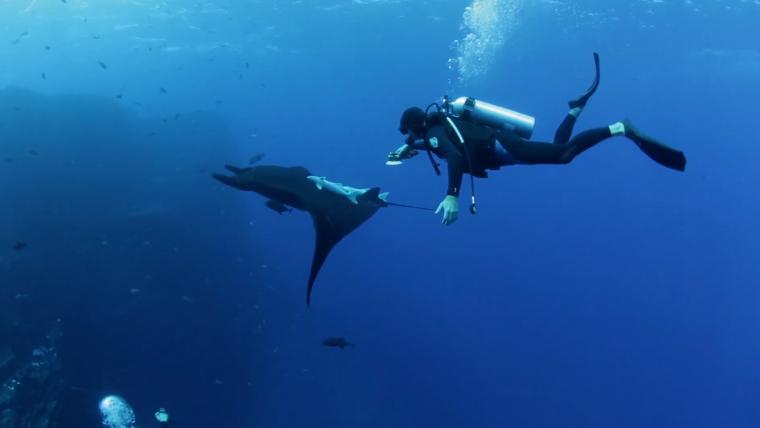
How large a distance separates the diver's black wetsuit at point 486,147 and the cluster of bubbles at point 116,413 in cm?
1370

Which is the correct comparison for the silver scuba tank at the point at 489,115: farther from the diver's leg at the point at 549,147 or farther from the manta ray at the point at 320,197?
the manta ray at the point at 320,197

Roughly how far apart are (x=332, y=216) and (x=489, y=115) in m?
2.43

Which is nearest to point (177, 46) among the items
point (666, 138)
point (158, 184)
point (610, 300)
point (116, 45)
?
point (116, 45)

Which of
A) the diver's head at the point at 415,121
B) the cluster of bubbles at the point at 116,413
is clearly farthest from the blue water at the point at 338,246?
the diver's head at the point at 415,121

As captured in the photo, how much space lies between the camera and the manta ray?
5934 mm

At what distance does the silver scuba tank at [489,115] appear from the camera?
6176 millimetres

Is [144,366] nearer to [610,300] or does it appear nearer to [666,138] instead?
[610,300]

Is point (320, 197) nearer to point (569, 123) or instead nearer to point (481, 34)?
point (569, 123)

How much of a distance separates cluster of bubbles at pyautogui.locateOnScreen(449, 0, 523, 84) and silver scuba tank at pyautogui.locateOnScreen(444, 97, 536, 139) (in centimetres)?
3256

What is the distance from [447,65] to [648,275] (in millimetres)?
28148

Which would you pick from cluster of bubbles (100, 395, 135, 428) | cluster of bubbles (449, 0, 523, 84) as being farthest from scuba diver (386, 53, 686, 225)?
cluster of bubbles (449, 0, 523, 84)

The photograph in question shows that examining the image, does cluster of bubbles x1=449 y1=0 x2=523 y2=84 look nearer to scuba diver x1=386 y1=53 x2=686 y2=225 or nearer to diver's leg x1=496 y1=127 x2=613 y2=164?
scuba diver x1=386 y1=53 x2=686 y2=225

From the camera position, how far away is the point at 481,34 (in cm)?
4325

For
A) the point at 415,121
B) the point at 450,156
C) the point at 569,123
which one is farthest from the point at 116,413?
the point at 569,123
